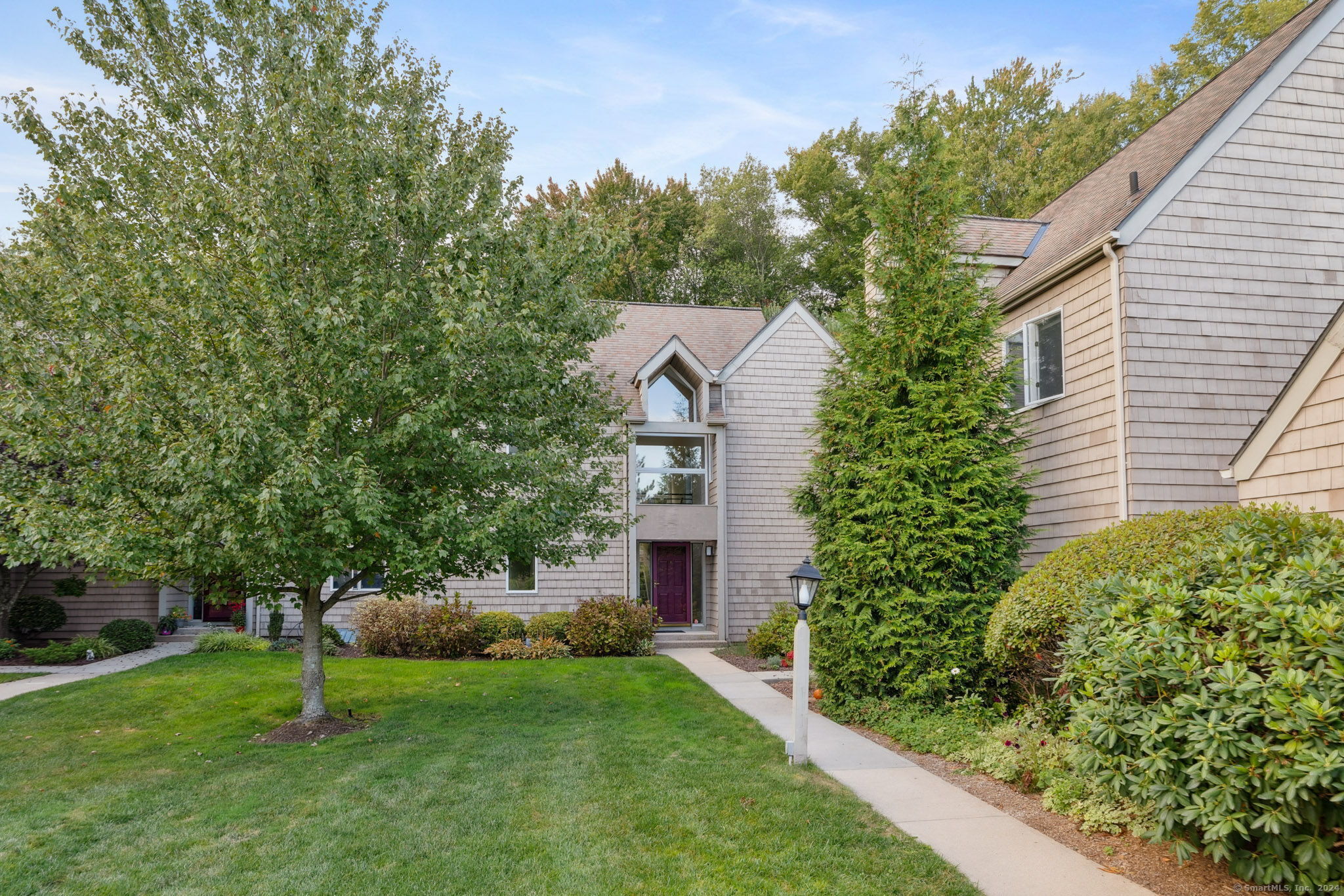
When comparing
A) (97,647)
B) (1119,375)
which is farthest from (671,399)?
(97,647)

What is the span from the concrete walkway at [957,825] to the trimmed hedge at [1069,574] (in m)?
1.46

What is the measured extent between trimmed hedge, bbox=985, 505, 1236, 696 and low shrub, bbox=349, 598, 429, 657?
431 inches

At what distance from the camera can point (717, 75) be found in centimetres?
1652

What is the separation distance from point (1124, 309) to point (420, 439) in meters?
8.32

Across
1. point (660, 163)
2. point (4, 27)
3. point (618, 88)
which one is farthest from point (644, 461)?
point (660, 163)

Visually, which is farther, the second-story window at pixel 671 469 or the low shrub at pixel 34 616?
the second-story window at pixel 671 469

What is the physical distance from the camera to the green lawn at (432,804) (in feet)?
15.7

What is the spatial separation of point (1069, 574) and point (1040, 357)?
510 centimetres

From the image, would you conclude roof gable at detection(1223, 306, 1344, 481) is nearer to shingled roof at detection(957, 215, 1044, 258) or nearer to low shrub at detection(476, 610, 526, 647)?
shingled roof at detection(957, 215, 1044, 258)

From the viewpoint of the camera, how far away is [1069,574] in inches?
281

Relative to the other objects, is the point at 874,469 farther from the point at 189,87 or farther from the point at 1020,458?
the point at 189,87

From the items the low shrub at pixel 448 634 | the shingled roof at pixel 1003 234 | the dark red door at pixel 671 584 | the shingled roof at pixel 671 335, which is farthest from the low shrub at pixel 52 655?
the shingled roof at pixel 1003 234

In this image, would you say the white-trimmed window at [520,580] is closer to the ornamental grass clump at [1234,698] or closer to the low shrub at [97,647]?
the low shrub at [97,647]

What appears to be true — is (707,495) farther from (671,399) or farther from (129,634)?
(129,634)
